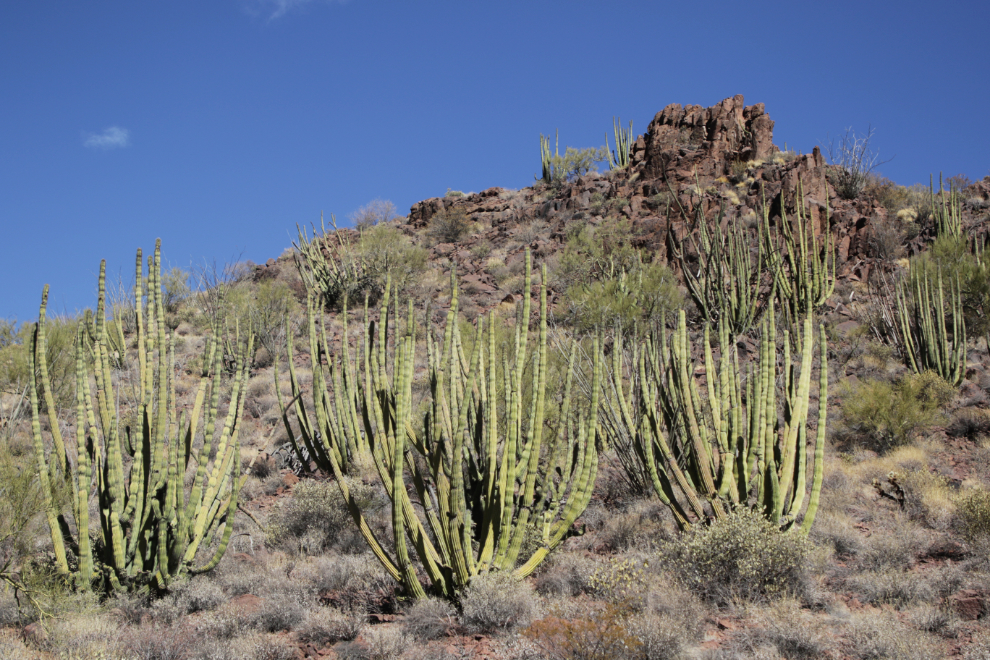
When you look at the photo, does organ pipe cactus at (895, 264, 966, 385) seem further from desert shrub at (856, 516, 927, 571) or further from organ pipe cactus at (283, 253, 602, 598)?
organ pipe cactus at (283, 253, 602, 598)

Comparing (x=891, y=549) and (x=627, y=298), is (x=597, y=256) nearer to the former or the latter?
(x=627, y=298)

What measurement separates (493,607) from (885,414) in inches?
318

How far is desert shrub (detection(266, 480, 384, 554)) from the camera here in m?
6.83

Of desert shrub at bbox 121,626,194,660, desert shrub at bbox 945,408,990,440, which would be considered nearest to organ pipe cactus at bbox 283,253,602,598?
desert shrub at bbox 121,626,194,660

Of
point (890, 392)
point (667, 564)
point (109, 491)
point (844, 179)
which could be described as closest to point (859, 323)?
point (890, 392)

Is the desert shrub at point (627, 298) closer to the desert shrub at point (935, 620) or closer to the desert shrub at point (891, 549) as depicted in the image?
the desert shrub at point (891, 549)

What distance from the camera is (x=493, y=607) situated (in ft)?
14.8

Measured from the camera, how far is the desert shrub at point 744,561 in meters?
5.08

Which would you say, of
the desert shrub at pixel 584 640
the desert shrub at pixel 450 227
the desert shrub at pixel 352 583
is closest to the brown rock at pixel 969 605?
the desert shrub at pixel 584 640

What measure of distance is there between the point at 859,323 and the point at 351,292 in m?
14.2

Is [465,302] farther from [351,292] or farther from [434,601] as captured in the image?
[434,601]

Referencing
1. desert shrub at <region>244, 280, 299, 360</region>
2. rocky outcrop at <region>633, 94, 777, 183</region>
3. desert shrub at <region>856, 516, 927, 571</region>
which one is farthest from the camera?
rocky outcrop at <region>633, 94, 777, 183</region>

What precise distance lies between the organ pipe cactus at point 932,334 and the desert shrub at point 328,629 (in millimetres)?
11568

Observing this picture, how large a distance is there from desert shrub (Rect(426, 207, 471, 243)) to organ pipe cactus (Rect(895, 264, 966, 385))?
1922 cm
